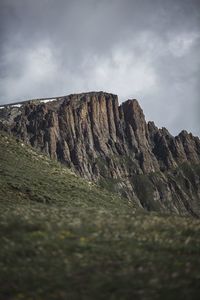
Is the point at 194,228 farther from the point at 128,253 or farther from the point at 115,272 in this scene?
the point at 115,272

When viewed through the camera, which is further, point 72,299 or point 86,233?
point 86,233

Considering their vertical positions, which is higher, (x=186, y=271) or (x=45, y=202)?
(x=45, y=202)

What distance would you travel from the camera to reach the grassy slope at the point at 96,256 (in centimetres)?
1447

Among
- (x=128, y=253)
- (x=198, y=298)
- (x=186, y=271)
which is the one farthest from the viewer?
(x=128, y=253)

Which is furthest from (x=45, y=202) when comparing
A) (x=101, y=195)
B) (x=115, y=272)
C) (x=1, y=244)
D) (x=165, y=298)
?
(x=165, y=298)

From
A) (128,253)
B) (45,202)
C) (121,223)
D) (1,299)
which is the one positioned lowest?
(1,299)

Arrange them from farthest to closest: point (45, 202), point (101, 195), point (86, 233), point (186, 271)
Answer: point (101, 195) → point (45, 202) → point (86, 233) → point (186, 271)

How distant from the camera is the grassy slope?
1447 centimetres

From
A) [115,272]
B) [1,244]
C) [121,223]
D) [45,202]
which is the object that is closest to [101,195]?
[45,202]

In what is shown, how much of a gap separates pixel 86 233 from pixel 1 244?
4.16 metres

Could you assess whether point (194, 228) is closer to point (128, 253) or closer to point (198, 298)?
point (128, 253)

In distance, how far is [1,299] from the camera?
14367 millimetres

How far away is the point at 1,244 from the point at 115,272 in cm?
645

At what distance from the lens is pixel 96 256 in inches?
711
